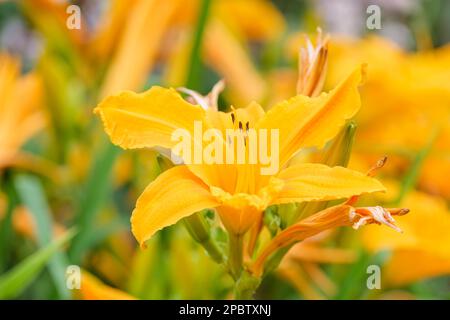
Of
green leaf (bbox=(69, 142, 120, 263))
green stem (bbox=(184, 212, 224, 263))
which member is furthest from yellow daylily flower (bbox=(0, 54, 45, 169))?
green stem (bbox=(184, 212, 224, 263))

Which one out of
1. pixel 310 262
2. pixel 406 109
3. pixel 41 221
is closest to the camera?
pixel 41 221

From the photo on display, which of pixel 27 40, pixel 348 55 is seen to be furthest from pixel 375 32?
pixel 27 40

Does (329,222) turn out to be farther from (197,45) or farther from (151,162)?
(151,162)

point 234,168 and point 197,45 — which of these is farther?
point 197,45

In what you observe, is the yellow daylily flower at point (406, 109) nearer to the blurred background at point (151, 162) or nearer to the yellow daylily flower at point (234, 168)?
the blurred background at point (151, 162)

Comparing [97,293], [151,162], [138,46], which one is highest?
[138,46]

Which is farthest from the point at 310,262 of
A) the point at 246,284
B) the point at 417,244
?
the point at 246,284

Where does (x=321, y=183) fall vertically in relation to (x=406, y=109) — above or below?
below
